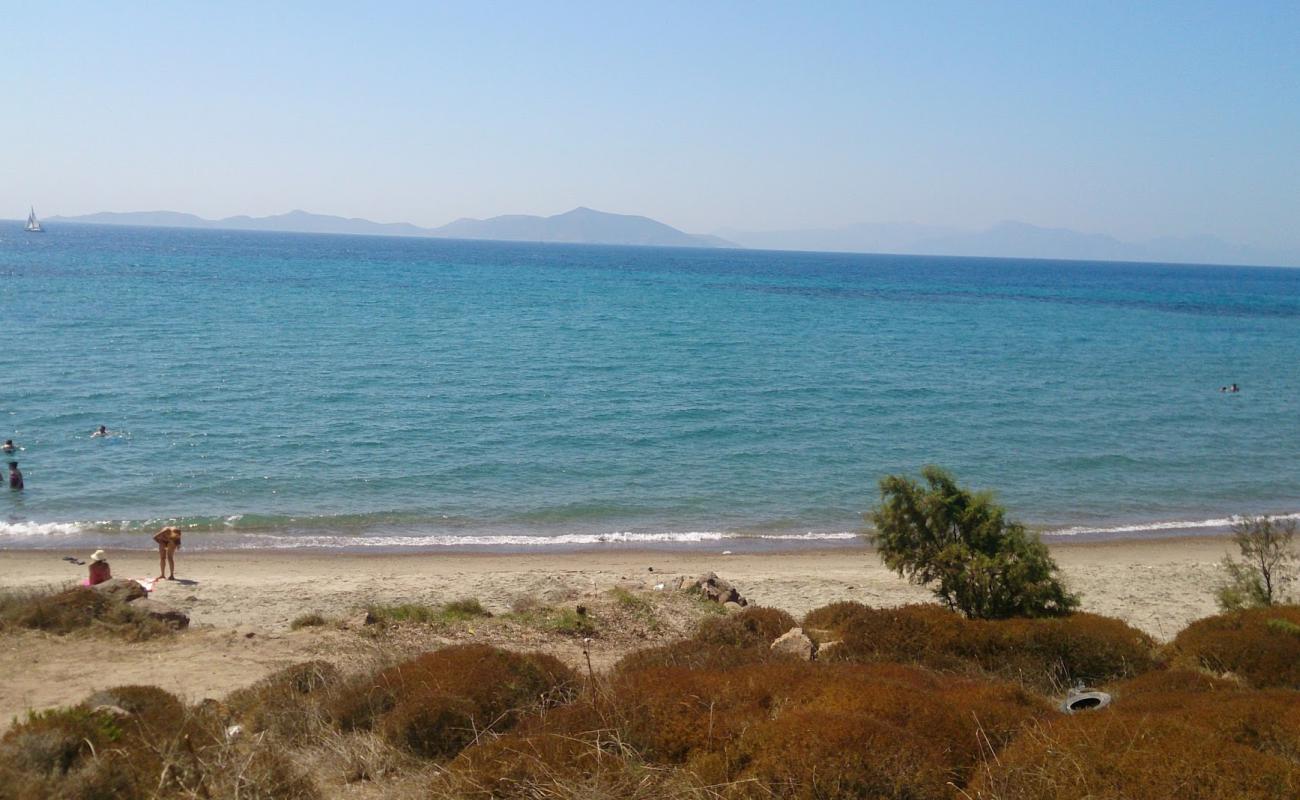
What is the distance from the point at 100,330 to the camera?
47.0 meters

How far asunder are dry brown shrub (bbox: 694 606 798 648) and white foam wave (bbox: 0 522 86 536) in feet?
52.9

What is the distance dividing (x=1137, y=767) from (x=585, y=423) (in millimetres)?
26423

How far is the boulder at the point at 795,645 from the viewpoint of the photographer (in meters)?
10.2

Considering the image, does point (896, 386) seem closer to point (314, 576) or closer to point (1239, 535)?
point (1239, 535)

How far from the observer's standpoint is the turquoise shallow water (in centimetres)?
2266

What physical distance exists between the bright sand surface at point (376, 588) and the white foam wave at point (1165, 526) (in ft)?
2.65

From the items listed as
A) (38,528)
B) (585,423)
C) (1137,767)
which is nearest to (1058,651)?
(1137,767)

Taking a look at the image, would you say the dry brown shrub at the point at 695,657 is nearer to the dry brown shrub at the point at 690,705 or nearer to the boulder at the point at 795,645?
the boulder at the point at 795,645

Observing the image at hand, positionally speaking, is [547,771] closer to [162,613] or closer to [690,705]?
[690,705]

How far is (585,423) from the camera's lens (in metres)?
31.3

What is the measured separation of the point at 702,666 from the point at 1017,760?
12.6 feet

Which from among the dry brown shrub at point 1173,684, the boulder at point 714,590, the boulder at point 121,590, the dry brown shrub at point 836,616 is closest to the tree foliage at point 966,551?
the dry brown shrub at point 836,616

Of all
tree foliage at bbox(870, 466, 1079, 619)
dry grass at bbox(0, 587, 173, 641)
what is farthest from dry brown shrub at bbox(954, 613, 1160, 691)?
dry grass at bbox(0, 587, 173, 641)

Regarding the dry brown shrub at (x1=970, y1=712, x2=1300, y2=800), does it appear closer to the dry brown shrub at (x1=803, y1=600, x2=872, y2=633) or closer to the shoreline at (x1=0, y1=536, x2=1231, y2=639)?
the dry brown shrub at (x1=803, y1=600, x2=872, y2=633)
